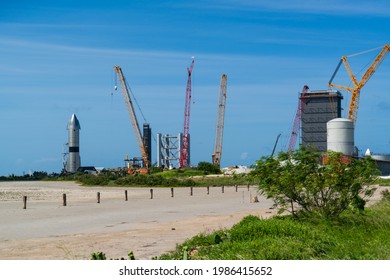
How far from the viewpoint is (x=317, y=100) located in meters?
150

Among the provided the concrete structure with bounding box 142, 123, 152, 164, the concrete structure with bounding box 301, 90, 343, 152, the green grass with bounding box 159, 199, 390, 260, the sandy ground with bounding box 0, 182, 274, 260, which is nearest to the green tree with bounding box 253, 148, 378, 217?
the green grass with bounding box 159, 199, 390, 260

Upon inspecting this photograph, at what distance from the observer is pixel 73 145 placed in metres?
127

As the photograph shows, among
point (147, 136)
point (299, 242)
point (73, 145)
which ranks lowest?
point (299, 242)

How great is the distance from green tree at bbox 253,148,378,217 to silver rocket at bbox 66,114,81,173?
109225 mm

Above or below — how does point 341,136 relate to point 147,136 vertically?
below

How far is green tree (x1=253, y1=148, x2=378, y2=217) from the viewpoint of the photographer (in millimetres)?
19484

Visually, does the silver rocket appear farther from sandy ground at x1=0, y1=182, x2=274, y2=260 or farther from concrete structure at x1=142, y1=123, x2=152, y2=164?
sandy ground at x1=0, y1=182, x2=274, y2=260

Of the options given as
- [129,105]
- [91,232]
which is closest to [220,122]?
[129,105]

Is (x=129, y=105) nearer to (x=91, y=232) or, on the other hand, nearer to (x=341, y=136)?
(x=341, y=136)

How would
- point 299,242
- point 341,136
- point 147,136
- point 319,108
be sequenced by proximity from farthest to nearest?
1. point 147,136
2. point 319,108
3. point 341,136
4. point 299,242

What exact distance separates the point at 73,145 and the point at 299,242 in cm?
11655

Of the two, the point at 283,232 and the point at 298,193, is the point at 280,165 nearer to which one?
the point at 298,193
